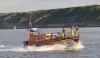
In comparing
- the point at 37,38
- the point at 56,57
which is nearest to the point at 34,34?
the point at 37,38

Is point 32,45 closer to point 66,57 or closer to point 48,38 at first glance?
point 48,38

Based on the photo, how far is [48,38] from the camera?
7656 cm

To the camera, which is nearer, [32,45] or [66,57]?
[66,57]

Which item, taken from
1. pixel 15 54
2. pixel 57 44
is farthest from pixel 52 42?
pixel 15 54

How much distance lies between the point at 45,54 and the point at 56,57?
5686 mm

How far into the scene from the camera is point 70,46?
7850cm

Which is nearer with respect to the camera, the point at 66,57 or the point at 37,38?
the point at 66,57

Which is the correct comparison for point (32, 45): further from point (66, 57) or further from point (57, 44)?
point (66, 57)

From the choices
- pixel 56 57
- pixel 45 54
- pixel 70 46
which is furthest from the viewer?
pixel 70 46

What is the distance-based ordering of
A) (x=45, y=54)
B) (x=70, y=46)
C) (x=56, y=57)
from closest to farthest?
(x=56, y=57)
(x=45, y=54)
(x=70, y=46)

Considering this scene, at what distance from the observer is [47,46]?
78.2 m

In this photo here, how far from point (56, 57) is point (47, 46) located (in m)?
10.3

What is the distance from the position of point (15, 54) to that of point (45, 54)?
4.46 m

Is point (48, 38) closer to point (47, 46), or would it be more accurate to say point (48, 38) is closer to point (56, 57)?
point (47, 46)
